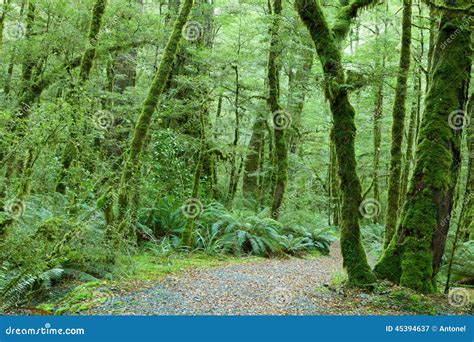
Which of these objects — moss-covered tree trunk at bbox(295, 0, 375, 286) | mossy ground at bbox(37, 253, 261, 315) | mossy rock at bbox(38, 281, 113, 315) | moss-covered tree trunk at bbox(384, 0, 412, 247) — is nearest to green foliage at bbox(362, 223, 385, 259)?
moss-covered tree trunk at bbox(384, 0, 412, 247)

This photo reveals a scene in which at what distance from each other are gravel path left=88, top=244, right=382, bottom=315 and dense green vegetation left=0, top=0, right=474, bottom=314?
60cm

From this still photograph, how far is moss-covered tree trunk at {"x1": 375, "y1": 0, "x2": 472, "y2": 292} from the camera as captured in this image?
24.2 feet

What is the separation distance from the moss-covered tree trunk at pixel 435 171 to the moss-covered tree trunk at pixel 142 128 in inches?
188

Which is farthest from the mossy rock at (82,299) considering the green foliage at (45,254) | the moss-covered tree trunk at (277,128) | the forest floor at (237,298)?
the moss-covered tree trunk at (277,128)

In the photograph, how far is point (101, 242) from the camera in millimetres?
6789

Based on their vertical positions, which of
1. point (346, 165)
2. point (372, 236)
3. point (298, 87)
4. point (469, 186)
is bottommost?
point (372, 236)

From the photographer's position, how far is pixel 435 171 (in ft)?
24.9

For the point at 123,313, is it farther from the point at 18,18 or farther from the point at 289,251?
the point at 18,18

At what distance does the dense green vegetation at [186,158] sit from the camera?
6.68m

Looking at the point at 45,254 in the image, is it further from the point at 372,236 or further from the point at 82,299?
the point at 372,236

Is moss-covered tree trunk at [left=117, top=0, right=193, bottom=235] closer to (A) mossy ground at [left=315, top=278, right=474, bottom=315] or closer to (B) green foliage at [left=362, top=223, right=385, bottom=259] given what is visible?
(A) mossy ground at [left=315, top=278, right=474, bottom=315]

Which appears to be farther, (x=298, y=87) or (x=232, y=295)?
(x=298, y=87)

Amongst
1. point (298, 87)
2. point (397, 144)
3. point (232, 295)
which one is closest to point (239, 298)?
point (232, 295)

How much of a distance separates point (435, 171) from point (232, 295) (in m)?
4.30
